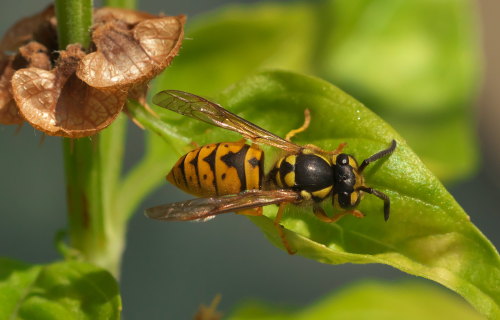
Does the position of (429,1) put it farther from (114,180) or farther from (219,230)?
(219,230)

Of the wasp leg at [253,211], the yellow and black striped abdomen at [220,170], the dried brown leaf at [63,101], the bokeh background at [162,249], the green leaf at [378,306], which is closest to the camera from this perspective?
the dried brown leaf at [63,101]

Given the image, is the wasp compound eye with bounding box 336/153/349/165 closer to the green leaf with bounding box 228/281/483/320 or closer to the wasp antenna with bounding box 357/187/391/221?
the wasp antenna with bounding box 357/187/391/221

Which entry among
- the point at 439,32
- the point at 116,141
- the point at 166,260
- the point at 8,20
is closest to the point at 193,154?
the point at 116,141

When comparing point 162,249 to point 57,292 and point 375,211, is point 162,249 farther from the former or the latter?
point 375,211

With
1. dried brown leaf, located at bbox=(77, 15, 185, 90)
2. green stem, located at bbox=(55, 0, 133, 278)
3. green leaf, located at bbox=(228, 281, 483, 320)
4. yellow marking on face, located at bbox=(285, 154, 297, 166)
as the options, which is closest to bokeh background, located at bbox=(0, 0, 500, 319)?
green leaf, located at bbox=(228, 281, 483, 320)

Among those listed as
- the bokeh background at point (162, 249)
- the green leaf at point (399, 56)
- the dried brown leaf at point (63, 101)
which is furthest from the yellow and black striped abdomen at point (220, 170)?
the bokeh background at point (162, 249)

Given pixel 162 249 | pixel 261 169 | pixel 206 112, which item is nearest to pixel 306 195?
pixel 261 169

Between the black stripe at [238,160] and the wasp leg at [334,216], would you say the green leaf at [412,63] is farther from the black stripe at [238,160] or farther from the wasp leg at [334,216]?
the wasp leg at [334,216]
